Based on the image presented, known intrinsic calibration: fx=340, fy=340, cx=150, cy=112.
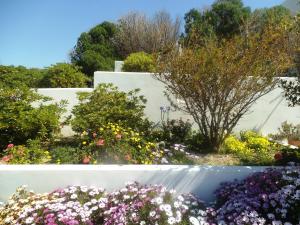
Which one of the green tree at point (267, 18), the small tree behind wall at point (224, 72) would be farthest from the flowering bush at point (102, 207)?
the green tree at point (267, 18)

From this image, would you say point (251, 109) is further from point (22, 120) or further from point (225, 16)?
point (225, 16)

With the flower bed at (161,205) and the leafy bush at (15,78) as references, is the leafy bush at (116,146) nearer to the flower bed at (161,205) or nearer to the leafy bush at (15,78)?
the flower bed at (161,205)

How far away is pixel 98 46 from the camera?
20.4 meters

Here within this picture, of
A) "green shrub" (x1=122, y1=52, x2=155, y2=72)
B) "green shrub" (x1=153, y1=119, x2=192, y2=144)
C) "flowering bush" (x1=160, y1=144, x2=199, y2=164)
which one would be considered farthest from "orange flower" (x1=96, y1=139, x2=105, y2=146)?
"green shrub" (x1=122, y1=52, x2=155, y2=72)

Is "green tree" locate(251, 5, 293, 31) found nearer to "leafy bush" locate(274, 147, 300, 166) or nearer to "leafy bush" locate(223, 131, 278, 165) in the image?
"leafy bush" locate(274, 147, 300, 166)

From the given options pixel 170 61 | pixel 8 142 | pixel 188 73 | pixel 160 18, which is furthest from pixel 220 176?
pixel 160 18

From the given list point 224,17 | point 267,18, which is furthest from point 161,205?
point 224,17

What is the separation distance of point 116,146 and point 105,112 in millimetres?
1147

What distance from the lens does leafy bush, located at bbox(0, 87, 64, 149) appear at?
677cm

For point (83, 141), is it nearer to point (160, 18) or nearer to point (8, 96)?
point (8, 96)

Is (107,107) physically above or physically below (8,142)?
above

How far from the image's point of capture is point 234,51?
264 inches

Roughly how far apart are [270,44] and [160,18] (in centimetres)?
1480

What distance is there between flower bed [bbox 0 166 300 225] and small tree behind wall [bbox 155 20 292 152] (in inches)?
97.4
